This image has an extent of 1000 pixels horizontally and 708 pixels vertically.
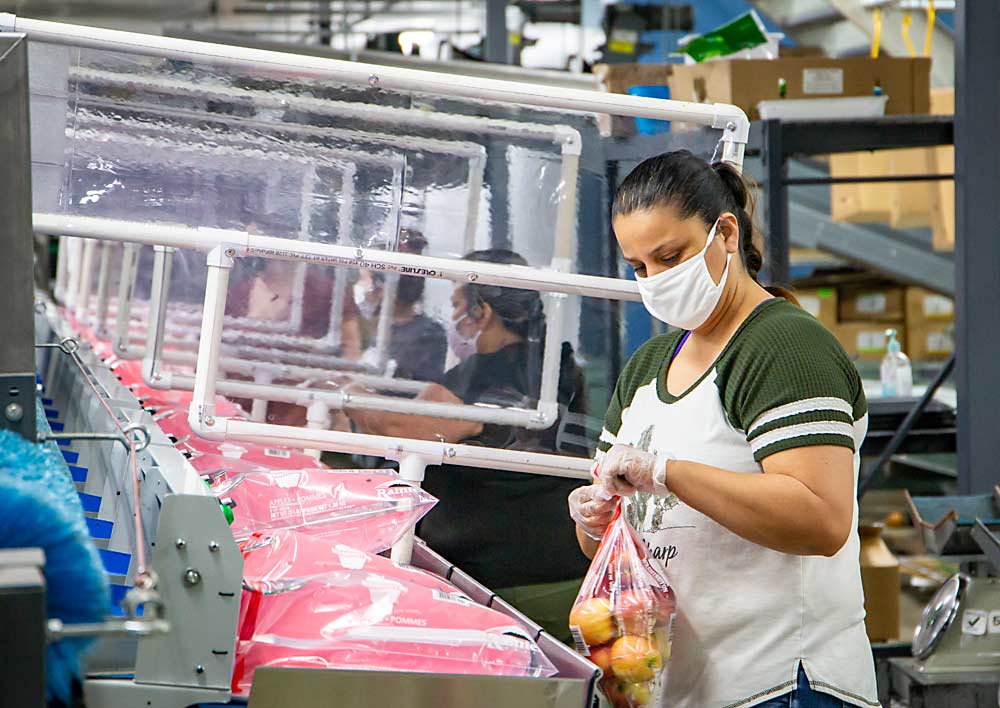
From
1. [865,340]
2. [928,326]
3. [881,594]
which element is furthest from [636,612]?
[928,326]

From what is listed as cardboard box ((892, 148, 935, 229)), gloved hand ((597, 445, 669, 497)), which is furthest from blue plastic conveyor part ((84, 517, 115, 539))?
cardboard box ((892, 148, 935, 229))

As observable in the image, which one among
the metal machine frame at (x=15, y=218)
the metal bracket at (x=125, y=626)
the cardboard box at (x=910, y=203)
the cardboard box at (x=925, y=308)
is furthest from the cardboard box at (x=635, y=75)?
the metal bracket at (x=125, y=626)

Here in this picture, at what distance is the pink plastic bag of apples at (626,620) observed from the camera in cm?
139

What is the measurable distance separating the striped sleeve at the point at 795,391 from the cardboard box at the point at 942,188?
13.1ft

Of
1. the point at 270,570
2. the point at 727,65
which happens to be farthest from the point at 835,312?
the point at 270,570

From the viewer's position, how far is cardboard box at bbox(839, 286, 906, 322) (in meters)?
6.42

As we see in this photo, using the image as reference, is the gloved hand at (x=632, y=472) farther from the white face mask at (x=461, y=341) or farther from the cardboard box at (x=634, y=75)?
the cardboard box at (x=634, y=75)

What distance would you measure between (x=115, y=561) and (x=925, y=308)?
581 cm

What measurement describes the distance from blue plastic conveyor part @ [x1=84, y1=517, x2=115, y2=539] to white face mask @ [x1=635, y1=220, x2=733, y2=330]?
2.92 feet

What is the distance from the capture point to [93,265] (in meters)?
5.46

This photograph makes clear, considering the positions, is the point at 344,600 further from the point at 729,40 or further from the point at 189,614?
the point at 729,40

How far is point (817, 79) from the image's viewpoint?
157 inches

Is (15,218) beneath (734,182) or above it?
beneath

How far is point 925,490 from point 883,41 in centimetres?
281
